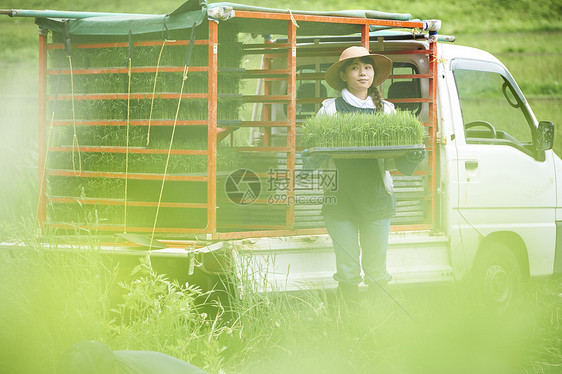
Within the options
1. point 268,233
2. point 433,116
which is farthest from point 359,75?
point 268,233

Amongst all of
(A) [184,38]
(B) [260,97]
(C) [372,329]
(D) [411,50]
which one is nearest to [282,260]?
(C) [372,329]

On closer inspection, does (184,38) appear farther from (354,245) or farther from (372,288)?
(372,288)

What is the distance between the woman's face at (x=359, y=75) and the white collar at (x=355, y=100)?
0.07m

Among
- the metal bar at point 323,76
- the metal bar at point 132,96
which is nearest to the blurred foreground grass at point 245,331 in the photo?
the metal bar at point 132,96

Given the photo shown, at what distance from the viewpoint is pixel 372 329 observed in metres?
4.45

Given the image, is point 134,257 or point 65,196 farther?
point 65,196

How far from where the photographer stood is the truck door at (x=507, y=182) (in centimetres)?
589

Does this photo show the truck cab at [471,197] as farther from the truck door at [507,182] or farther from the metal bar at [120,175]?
the metal bar at [120,175]

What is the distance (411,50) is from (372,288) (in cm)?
217

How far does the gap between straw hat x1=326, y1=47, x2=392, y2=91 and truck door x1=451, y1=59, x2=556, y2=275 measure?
3.27ft

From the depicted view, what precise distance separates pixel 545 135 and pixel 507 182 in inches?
19.3

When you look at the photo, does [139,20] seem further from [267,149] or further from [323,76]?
[323,76]

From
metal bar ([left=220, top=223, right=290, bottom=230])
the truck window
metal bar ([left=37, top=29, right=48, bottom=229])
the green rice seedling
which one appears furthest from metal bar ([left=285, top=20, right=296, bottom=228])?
the truck window

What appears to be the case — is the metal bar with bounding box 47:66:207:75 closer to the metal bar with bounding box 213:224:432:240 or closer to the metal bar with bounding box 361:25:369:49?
the metal bar with bounding box 213:224:432:240
